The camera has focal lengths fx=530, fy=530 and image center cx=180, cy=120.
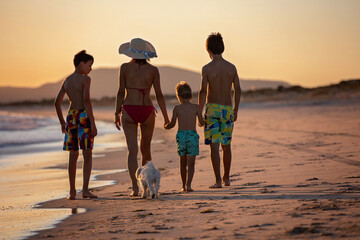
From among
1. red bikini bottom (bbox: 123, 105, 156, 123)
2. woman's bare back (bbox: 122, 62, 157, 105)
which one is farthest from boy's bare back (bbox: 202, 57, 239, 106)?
red bikini bottom (bbox: 123, 105, 156, 123)

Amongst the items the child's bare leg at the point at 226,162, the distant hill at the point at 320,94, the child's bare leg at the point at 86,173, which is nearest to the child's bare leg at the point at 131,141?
the child's bare leg at the point at 86,173

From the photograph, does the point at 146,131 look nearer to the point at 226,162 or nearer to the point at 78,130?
the point at 78,130

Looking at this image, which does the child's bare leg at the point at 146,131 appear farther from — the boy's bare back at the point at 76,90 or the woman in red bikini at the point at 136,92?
the boy's bare back at the point at 76,90

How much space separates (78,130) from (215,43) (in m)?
1.95

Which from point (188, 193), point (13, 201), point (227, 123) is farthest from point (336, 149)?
point (13, 201)

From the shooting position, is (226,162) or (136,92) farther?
(226,162)

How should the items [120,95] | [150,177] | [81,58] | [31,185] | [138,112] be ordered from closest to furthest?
1. [150,177]
2. [138,112]
3. [120,95]
4. [81,58]
5. [31,185]

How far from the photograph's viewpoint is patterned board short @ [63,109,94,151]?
6.21 metres

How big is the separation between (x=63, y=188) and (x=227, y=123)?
2.55 metres

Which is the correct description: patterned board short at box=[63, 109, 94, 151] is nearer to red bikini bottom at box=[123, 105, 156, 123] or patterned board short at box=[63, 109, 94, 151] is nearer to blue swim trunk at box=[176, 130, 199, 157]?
red bikini bottom at box=[123, 105, 156, 123]

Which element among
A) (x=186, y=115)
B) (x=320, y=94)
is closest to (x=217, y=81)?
(x=186, y=115)

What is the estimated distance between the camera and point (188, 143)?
6164 millimetres

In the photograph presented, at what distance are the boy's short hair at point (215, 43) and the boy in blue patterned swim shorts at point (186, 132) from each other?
603mm

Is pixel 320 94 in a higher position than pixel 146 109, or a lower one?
higher
